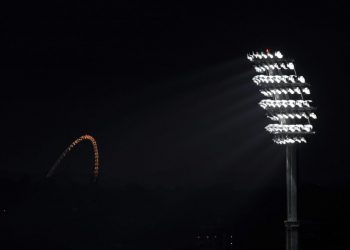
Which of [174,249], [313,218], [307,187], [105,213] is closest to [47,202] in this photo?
[105,213]

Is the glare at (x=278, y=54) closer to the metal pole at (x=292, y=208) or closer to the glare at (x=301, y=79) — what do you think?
the glare at (x=301, y=79)

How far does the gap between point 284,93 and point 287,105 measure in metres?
0.57

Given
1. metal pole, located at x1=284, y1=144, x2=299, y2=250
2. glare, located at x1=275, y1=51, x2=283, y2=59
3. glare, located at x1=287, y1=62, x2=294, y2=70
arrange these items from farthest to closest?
1. metal pole, located at x1=284, y1=144, x2=299, y2=250
2. glare, located at x1=287, y1=62, x2=294, y2=70
3. glare, located at x1=275, y1=51, x2=283, y2=59

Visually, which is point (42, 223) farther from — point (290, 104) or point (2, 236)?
point (290, 104)

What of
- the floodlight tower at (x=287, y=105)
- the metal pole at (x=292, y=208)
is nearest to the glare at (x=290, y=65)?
the floodlight tower at (x=287, y=105)

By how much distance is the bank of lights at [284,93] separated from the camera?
133ft

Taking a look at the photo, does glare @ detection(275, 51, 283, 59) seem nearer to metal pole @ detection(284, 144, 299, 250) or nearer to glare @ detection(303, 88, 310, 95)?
glare @ detection(303, 88, 310, 95)

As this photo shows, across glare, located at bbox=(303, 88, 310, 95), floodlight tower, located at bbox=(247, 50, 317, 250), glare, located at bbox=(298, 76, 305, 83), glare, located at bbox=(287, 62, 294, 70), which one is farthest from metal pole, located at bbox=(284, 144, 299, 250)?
glare, located at bbox=(287, 62, 294, 70)

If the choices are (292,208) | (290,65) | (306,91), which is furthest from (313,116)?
(292,208)

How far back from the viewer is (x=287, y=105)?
134 ft

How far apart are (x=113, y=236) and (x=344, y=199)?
54905mm

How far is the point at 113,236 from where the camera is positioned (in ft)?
540

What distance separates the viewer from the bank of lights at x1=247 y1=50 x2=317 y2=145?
Result: 133 ft

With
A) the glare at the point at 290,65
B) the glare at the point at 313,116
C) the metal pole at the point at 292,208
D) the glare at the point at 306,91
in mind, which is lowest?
the metal pole at the point at 292,208
